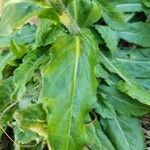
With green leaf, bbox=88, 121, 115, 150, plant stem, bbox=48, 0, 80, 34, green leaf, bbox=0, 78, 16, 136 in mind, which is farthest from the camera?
green leaf, bbox=0, 78, 16, 136

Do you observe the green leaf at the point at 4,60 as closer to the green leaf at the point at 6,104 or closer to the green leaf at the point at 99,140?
the green leaf at the point at 6,104

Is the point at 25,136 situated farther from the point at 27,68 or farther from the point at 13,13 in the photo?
the point at 13,13

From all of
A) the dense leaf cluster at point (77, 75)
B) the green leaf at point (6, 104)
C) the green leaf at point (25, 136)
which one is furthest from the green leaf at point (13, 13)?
the green leaf at point (25, 136)

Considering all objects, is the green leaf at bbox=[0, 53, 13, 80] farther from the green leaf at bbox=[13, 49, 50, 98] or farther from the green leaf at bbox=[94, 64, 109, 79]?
the green leaf at bbox=[94, 64, 109, 79]

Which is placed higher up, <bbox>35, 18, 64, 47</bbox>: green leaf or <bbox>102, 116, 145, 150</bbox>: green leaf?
<bbox>35, 18, 64, 47</bbox>: green leaf

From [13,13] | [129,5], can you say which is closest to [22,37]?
[13,13]

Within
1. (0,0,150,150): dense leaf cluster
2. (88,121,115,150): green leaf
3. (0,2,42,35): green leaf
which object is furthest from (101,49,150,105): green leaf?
(0,2,42,35): green leaf

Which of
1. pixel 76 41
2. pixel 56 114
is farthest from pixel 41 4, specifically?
pixel 56 114
